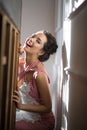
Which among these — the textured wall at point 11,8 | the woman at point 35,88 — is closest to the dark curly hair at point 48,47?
the woman at point 35,88

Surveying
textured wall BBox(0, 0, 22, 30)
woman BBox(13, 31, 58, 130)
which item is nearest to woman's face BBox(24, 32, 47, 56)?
woman BBox(13, 31, 58, 130)

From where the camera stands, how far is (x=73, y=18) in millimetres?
1488

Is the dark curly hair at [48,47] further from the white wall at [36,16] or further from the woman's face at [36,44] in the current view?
the white wall at [36,16]

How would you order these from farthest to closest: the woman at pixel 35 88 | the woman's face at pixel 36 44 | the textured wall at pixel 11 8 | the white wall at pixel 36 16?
the white wall at pixel 36 16, the woman's face at pixel 36 44, the woman at pixel 35 88, the textured wall at pixel 11 8

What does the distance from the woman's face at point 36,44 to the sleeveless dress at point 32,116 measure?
0.15 m

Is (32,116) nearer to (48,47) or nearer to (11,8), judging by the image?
(48,47)

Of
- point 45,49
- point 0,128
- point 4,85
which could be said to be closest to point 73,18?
point 45,49

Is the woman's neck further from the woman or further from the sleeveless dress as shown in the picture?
the sleeveless dress

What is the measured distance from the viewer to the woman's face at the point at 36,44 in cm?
172

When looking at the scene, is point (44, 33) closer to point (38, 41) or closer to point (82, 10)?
point (38, 41)

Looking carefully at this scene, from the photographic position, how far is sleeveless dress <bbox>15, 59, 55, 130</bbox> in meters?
1.61

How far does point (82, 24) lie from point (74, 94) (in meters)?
0.42

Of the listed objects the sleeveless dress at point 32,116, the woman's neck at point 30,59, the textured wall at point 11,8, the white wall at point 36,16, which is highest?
the white wall at point 36,16

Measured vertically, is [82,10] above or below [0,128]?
above
